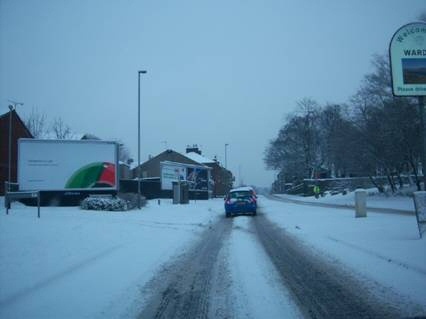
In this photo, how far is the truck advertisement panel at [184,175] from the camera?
Answer: 46.8 m

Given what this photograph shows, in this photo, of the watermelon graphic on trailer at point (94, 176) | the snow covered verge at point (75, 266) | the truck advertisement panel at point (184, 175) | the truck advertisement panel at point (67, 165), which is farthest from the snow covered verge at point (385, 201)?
the truck advertisement panel at point (67, 165)

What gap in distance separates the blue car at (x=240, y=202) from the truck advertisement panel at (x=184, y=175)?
54.6ft

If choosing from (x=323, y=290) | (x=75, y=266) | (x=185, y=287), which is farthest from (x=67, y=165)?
(x=323, y=290)

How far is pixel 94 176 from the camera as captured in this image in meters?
29.4

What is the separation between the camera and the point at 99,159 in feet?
96.9

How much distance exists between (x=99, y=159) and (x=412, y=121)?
2166 cm

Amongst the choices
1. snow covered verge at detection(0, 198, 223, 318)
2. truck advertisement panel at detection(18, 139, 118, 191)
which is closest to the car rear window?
truck advertisement panel at detection(18, 139, 118, 191)

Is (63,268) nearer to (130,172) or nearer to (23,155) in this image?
(23,155)

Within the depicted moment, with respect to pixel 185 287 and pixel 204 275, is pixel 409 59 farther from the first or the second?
pixel 185 287

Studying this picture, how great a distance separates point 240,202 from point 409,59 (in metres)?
15.4

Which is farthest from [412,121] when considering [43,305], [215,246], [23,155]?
[43,305]

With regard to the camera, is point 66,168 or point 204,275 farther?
point 66,168

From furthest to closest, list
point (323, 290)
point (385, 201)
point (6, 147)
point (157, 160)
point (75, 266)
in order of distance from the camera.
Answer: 1. point (157, 160)
2. point (6, 147)
3. point (385, 201)
4. point (75, 266)
5. point (323, 290)

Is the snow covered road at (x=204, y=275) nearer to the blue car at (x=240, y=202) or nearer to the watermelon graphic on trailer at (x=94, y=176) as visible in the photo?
the blue car at (x=240, y=202)
